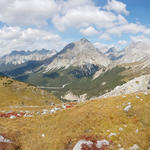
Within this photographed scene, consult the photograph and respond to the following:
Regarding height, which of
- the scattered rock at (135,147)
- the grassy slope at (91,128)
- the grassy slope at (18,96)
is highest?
the grassy slope at (18,96)

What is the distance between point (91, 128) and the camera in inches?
1111

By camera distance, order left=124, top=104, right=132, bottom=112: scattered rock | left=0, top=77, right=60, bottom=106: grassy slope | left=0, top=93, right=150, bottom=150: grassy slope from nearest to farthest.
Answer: left=0, top=93, right=150, bottom=150: grassy slope
left=124, top=104, right=132, bottom=112: scattered rock
left=0, top=77, right=60, bottom=106: grassy slope

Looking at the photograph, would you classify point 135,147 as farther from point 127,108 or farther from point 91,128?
point 127,108

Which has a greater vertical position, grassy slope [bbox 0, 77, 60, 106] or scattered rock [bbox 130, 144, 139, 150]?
grassy slope [bbox 0, 77, 60, 106]

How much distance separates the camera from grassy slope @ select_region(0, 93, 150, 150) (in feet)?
81.6

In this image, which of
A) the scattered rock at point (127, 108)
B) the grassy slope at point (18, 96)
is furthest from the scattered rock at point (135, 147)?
the grassy slope at point (18, 96)

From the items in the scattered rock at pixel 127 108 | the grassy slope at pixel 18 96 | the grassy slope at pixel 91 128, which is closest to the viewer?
the grassy slope at pixel 91 128

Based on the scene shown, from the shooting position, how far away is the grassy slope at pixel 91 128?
2486 centimetres

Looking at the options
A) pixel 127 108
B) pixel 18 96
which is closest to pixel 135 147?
pixel 127 108

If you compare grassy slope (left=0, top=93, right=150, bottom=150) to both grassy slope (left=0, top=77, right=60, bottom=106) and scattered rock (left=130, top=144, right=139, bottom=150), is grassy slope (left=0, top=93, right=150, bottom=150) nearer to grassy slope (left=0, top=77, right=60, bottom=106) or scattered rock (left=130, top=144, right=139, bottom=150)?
scattered rock (left=130, top=144, right=139, bottom=150)

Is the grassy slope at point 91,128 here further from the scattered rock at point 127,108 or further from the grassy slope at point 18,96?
the grassy slope at point 18,96

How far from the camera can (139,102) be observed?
36.1 metres

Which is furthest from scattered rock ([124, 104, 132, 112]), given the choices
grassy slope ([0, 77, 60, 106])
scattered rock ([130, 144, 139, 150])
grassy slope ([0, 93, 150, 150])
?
grassy slope ([0, 77, 60, 106])

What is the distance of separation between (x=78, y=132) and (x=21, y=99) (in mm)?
98743
